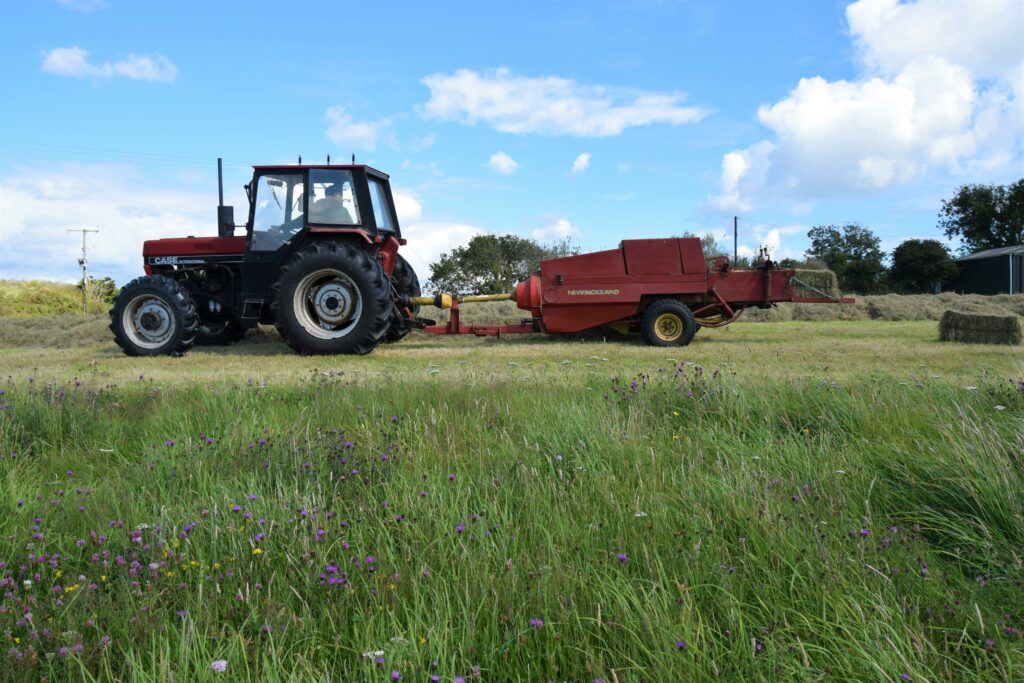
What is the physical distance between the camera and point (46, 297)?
2253 cm

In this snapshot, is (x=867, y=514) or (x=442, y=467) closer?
(x=867, y=514)

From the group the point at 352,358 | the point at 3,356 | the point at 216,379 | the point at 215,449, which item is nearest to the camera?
the point at 215,449

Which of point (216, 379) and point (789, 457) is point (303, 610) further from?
point (216, 379)

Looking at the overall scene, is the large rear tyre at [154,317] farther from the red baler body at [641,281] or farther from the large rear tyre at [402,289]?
the red baler body at [641,281]

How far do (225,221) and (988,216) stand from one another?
1915 inches

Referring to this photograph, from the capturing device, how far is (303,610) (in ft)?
6.12

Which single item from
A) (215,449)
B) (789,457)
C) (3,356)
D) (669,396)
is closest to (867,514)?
(789,457)

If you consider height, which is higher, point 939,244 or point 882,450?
point 939,244

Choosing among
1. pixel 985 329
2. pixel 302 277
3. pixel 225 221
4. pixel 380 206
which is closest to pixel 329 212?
pixel 380 206

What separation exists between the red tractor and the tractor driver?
0.04ft

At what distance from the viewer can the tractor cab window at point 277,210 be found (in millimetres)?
9070

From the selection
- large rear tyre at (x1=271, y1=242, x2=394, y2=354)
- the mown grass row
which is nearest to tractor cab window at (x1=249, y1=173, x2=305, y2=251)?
large rear tyre at (x1=271, y1=242, x2=394, y2=354)

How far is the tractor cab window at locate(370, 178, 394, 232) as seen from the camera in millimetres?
9430

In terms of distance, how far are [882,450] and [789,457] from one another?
1.33 feet
